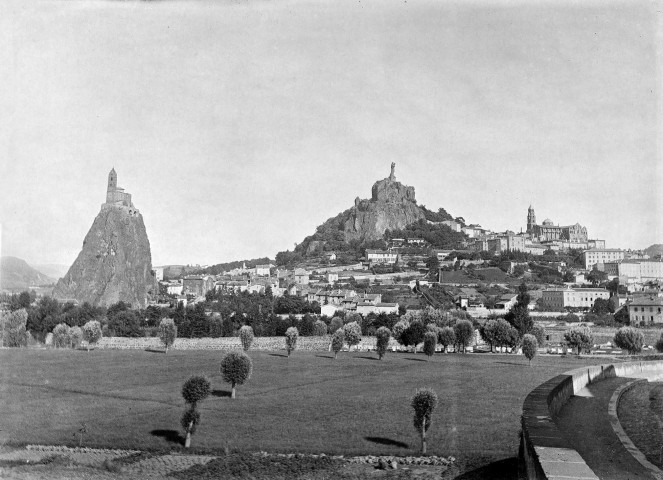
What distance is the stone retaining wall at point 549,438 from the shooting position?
575 cm

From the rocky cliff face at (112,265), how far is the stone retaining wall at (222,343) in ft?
296

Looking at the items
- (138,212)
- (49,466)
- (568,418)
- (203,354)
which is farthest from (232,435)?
(138,212)

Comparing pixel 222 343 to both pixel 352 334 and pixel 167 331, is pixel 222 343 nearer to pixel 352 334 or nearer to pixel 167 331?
pixel 167 331

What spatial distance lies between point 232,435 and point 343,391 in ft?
36.4

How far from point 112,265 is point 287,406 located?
15285 cm

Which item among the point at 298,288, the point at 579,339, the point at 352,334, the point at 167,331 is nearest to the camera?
the point at 579,339

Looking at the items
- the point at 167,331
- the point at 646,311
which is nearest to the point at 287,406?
the point at 167,331

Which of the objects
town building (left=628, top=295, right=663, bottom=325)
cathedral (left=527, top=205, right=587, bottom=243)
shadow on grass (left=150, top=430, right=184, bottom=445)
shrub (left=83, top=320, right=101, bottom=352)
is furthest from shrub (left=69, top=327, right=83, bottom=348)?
cathedral (left=527, top=205, right=587, bottom=243)

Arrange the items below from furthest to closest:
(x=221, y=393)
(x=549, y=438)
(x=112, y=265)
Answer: (x=112, y=265) < (x=221, y=393) < (x=549, y=438)

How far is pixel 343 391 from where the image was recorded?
30.8 meters

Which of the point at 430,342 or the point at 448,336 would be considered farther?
the point at 448,336

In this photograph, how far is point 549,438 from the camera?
6906 millimetres

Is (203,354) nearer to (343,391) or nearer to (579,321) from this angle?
(343,391)

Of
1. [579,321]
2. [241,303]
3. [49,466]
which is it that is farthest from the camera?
[241,303]
